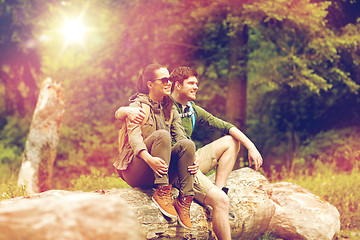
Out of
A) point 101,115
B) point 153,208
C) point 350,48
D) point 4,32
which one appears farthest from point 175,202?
point 4,32

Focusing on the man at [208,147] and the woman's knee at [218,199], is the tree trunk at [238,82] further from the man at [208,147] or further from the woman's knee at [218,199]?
the woman's knee at [218,199]

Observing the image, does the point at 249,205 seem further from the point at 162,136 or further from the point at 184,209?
the point at 162,136

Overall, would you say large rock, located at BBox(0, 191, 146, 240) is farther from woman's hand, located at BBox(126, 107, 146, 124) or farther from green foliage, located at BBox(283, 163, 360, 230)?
green foliage, located at BBox(283, 163, 360, 230)

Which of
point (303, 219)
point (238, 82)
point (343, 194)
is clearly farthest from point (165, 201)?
point (238, 82)

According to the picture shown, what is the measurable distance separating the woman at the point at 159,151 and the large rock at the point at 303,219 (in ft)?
6.13

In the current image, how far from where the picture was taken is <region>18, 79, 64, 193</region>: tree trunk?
322 inches

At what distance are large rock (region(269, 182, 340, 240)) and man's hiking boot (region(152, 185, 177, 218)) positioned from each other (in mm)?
2022

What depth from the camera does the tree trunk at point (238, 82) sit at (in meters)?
9.70

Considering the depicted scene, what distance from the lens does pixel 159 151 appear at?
12.5 ft

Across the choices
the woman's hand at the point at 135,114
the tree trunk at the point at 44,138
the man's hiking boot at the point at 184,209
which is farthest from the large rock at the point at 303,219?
the tree trunk at the point at 44,138

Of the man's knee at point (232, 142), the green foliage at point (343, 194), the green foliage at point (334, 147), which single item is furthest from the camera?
the green foliage at point (334, 147)

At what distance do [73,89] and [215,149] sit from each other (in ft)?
25.0

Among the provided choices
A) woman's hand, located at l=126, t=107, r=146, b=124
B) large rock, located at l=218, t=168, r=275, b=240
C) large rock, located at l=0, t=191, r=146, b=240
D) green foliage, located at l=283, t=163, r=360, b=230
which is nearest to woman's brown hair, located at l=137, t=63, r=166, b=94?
woman's hand, located at l=126, t=107, r=146, b=124

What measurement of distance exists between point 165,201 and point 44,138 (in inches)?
200
